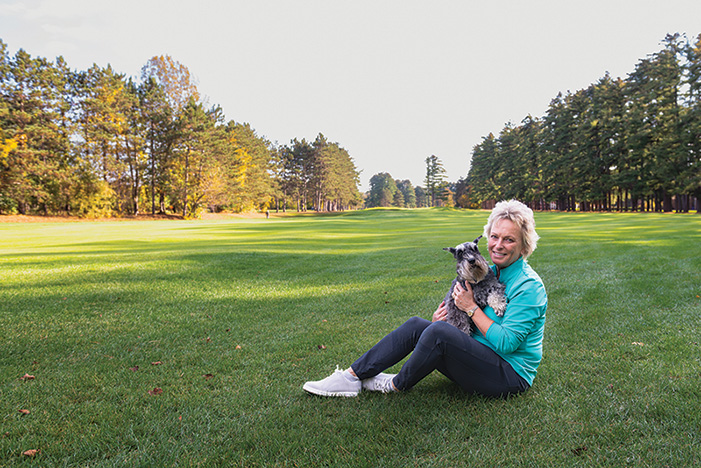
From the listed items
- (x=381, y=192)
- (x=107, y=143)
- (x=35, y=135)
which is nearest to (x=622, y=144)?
(x=107, y=143)

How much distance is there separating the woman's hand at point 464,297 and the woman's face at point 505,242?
351 mm

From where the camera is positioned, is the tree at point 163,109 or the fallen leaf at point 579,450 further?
the tree at point 163,109

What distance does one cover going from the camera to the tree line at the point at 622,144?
121ft

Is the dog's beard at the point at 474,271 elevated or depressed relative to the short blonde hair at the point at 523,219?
depressed

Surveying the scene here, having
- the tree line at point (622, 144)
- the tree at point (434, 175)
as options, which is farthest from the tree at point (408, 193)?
the tree line at point (622, 144)

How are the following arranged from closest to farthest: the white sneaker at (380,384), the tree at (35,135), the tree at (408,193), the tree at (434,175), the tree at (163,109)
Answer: the white sneaker at (380,384), the tree at (35,135), the tree at (163,109), the tree at (434,175), the tree at (408,193)

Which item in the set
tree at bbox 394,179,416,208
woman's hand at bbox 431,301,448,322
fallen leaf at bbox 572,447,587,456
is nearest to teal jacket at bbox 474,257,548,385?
woman's hand at bbox 431,301,448,322

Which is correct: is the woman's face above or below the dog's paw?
above

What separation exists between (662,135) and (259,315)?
5114cm

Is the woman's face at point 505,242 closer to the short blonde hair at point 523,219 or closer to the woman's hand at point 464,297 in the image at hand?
the short blonde hair at point 523,219

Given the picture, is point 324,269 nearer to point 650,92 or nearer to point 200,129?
point 200,129

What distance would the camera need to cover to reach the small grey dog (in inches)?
126

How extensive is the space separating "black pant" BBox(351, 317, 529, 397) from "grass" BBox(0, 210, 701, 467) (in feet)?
0.53

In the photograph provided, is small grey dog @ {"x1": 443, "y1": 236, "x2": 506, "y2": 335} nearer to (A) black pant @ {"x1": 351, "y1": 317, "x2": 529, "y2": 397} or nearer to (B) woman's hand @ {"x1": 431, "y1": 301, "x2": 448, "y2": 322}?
(B) woman's hand @ {"x1": 431, "y1": 301, "x2": 448, "y2": 322}
